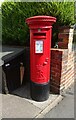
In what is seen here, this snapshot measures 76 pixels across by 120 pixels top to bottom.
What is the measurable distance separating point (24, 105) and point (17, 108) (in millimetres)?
170

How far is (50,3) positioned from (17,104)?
2275 millimetres

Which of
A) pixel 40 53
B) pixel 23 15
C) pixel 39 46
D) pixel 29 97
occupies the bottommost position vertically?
pixel 29 97

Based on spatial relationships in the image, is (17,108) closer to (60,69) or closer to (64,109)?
(64,109)

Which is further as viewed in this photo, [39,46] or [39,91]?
[39,91]

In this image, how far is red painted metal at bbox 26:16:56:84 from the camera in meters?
3.18

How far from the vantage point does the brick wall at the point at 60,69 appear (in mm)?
3705

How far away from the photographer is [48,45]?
3.38 metres

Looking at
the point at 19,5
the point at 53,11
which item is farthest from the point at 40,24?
the point at 19,5

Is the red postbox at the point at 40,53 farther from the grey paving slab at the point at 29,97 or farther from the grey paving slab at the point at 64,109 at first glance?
the grey paving slab at the point at 64,109

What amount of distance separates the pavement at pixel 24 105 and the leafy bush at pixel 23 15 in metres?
1.43

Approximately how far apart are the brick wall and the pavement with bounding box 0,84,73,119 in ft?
0.67

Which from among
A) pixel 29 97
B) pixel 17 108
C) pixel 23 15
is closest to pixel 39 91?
pixel 29 97

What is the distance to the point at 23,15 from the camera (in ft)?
14.4

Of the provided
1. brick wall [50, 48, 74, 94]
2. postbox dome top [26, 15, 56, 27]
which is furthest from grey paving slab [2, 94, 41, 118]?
postbox dome top [26, 15, 56, 27]
